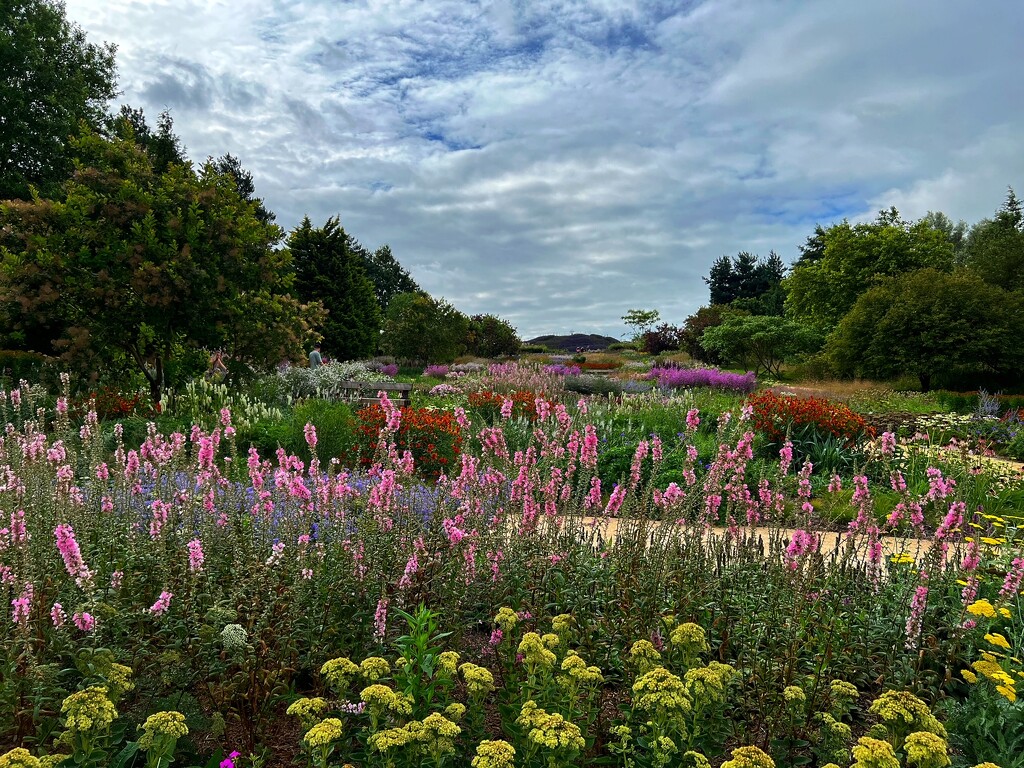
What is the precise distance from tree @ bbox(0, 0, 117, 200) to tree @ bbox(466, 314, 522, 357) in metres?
23.8

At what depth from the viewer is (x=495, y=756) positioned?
5.32 ft

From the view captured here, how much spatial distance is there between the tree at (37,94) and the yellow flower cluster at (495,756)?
2646 cm

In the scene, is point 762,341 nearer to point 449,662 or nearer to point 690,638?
point 690,638

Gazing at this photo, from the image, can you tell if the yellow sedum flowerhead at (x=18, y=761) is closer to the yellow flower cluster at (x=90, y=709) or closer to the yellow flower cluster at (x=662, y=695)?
the yellow flower cluster at (x=90, y=709)

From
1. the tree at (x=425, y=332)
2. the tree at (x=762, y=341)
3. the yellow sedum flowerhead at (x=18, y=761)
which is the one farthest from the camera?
the tree at (x=762, y=341)

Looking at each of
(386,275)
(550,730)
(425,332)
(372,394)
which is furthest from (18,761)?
(386,275)

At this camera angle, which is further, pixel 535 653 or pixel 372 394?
pixel 372 394

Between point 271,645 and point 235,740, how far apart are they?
0.38 metres

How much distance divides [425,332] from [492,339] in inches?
586

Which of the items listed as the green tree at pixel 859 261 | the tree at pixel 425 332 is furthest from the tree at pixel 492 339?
the green tree at pixel 859 261

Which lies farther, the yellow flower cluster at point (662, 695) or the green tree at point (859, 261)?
the green tree at point (859, 261)

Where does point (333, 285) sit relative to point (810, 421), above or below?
above

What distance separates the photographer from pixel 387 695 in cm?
180

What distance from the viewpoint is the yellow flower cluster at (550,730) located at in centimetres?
164
